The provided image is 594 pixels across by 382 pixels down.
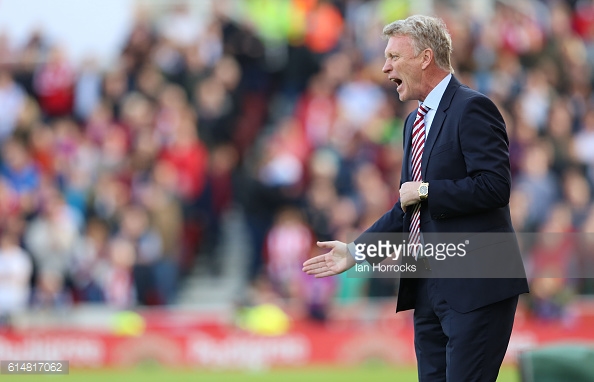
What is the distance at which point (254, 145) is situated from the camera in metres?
16.4

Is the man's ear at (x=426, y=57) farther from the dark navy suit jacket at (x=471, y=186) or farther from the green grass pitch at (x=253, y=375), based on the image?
the green grass pitch at (x=253, y=375)

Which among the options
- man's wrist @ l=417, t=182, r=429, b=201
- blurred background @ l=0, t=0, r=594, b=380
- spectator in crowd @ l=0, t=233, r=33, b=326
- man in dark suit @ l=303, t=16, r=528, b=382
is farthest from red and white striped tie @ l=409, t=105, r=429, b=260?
spectator in crowd @ l=0, t=233, r=33, b=326

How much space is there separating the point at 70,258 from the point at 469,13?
757cm

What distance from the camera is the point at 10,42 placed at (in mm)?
18234

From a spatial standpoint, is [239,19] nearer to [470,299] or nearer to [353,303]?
[353,303]

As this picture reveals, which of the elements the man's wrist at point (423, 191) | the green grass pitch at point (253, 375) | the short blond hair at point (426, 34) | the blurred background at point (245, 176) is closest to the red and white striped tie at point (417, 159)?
the man's wrist at point (423, 191)

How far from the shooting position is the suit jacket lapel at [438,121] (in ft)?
17.4

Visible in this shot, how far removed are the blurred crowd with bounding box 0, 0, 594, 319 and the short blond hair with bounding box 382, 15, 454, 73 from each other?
827 centimetres

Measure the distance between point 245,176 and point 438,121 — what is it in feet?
33.4

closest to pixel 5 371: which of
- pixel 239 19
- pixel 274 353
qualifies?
pixel 274 353

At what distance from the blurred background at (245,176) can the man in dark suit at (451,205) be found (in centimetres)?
753

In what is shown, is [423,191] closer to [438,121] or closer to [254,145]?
[438,121]

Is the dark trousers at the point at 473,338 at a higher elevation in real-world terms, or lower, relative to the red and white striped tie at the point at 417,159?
lower

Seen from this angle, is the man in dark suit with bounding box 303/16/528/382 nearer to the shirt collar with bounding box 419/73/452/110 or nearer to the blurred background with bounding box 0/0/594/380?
the shirt collar with bounding box 419/73/452/110
